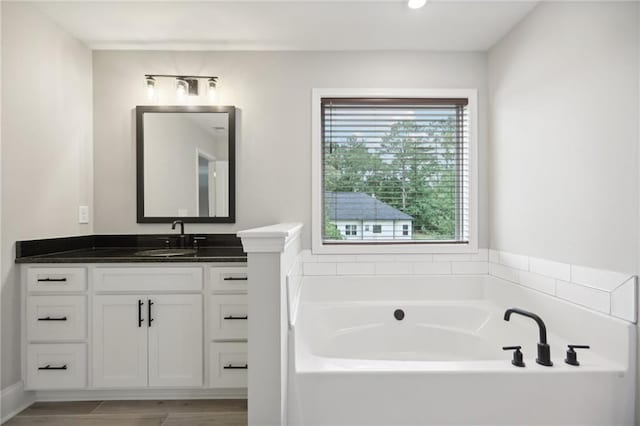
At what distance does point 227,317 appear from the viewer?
6.89 ft

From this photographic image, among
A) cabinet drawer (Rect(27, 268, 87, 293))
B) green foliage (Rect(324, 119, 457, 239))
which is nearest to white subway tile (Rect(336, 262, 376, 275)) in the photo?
Result: green foliage (Rect(324, 119, 457, 239))

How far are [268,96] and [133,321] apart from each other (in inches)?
70.9

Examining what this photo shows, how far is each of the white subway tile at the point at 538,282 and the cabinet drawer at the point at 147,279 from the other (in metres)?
2.04

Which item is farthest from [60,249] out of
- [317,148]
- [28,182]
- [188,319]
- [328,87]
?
[328,87]

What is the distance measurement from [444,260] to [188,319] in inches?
73.2

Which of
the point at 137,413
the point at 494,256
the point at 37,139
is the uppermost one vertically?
the point at 37,139

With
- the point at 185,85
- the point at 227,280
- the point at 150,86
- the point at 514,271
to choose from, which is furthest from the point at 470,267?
the point at 150,86

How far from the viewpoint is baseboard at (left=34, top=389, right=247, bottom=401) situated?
2113mm

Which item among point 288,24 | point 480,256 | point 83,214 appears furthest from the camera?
point 480,256

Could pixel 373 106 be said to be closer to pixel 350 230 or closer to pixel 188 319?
pixel 350 230

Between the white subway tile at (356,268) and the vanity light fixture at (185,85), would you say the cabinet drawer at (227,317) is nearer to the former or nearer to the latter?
the white subway tile at (356,268)

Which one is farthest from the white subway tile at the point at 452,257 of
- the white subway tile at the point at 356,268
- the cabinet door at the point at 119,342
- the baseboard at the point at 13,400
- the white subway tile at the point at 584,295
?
the baseboard at the point at 13,400

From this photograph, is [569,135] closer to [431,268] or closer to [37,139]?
[431,268]

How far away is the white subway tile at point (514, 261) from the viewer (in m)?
2.18
